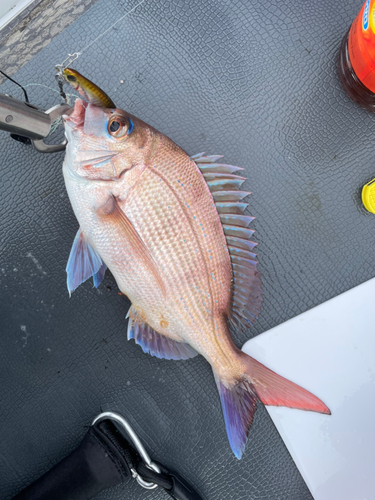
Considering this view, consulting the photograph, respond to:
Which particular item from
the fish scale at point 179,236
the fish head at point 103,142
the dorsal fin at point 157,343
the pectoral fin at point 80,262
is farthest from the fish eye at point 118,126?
the dorsal fin at point 157,343

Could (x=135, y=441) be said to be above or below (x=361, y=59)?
below

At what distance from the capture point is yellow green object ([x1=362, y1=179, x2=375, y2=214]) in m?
1.21

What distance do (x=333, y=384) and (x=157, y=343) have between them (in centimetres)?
74

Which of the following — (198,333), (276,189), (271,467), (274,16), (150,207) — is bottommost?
(271,467)

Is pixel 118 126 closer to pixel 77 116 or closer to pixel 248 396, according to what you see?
pixel 77 116

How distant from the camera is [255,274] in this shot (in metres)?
1.04

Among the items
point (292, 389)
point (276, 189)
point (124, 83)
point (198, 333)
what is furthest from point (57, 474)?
point (124, 83)

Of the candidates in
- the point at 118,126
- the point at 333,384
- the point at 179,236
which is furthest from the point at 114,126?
the point at 333,384

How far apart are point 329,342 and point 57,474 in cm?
117

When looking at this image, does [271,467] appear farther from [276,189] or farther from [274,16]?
[274,16]

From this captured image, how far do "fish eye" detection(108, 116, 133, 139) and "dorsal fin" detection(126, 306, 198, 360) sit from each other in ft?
1.93

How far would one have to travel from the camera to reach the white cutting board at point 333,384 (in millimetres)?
1219

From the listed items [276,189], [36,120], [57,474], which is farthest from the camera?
[276,189]

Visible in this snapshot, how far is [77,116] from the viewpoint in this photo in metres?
0.88
